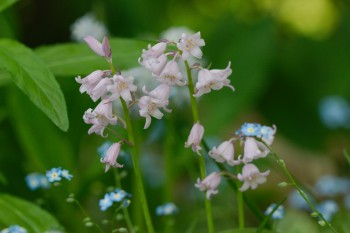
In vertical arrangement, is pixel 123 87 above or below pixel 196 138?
above

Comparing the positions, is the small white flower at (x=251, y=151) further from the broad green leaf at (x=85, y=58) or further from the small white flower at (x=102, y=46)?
the broad green leaf at (x=85, y=58)

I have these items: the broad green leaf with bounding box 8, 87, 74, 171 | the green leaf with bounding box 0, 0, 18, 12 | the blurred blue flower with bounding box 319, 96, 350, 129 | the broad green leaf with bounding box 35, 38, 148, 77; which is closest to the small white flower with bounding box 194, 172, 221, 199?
the broad green leaf with bounding box 35, 38, 148, 77

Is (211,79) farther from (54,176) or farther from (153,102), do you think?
(54,176)

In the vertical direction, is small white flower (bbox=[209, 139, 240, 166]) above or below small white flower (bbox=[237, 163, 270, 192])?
above

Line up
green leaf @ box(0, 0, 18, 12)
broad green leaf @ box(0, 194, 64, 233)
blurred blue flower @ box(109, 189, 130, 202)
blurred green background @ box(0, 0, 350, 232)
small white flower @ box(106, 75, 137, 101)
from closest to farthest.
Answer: small white flower @ box(106, 75, 137, 101), blurred blue flower @ box(109, 189, 130, 202), broad green leaf @ box(0, 194, 64, 233), green leaf @ box(0, 0, 18, 12), blurred green background @ box(0, 0, 350, 232)

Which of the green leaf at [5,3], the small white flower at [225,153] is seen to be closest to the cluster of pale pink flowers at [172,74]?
the small white flower at [225,153]

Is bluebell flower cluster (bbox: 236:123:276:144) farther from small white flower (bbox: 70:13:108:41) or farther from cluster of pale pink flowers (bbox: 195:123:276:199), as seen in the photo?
small white flower (bbox: 70:13:108:41)

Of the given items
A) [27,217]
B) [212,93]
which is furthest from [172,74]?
[212,93]
